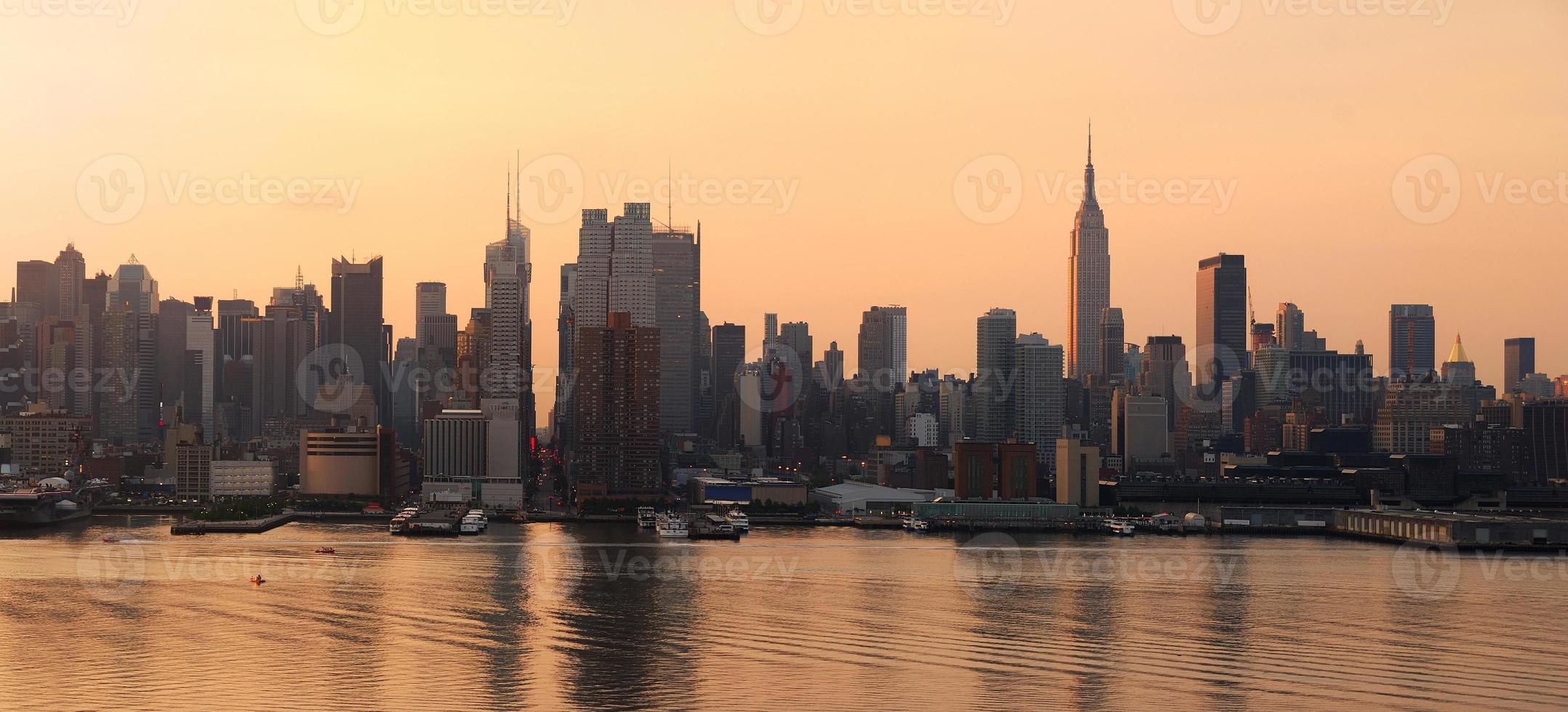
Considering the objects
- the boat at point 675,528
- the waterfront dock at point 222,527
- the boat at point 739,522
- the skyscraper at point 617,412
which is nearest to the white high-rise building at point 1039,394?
the skyscraper at point 617,412

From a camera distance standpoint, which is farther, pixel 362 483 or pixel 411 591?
pixel 362 483

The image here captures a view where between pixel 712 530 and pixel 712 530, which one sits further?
pixel 712 530

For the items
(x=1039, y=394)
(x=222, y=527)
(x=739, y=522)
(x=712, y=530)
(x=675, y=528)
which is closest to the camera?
(x=712, y=530)

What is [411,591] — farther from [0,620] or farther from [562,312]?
[562,312]

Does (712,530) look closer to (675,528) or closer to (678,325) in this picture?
(675,528)

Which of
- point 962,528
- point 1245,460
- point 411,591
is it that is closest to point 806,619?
point 411,591

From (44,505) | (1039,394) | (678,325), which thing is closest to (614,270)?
(678,325)
